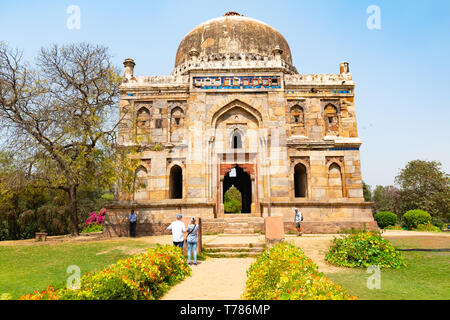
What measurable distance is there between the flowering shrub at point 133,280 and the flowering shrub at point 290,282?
1895 millimetres

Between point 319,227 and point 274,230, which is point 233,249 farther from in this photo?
point 319,227

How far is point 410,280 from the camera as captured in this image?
675cm

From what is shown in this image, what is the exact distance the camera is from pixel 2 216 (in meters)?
21.6

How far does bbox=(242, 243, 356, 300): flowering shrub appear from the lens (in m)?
4.28

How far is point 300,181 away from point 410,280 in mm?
12866

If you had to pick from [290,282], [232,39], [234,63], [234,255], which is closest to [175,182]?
[234,63]

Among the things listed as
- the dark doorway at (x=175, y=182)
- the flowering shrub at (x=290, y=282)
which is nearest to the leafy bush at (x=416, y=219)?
the dark doorway at (x=175, y=182)

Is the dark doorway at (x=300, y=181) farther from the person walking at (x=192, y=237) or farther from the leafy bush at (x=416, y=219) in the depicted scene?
the person walking at (x=192, y=237)

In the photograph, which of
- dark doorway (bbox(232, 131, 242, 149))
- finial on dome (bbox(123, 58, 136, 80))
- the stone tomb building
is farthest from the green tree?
finial on dome (bbox(123, 58, 136, 80))

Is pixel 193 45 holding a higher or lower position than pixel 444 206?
higher

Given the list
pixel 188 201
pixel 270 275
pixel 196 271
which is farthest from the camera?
pixel 188 201

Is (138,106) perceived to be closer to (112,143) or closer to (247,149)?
(112,143)

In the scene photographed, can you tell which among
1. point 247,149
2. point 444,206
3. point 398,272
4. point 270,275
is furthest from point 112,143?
point 444,206

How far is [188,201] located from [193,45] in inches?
464
